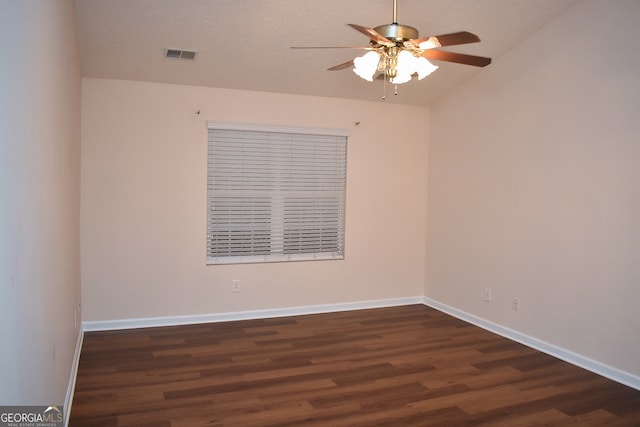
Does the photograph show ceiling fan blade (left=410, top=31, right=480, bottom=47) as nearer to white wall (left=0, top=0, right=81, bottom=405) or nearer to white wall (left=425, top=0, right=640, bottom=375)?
white wall (left=425, top=0, right=640, bottom=375)

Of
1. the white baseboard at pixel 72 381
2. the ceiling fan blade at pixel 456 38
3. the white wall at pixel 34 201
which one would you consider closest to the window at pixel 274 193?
the white baseboard at pixel 72 381

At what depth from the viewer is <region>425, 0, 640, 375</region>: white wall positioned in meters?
3.73

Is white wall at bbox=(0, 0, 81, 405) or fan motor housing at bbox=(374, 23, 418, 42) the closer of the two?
white wall at bbox=(0, 0, 81, 405)

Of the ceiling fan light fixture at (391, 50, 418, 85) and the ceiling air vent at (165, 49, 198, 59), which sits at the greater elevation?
the ceiling air vent at (165, 49, 198, 59)

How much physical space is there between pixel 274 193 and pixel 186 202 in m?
0.92

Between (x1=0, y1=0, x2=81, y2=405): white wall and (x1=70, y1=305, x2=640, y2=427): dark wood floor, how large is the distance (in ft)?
2.27

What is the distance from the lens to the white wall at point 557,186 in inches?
147

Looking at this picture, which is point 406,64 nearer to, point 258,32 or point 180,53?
point 258,32

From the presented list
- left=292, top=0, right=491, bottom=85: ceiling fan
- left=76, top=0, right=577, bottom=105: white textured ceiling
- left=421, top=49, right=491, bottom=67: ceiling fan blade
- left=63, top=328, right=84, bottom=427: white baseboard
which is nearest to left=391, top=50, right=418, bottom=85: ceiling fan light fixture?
left=292, top=0, right=491, bottom=85: ceiling fan

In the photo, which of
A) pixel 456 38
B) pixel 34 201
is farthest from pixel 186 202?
pixel 456 38

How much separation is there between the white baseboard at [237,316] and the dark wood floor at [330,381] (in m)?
0.12

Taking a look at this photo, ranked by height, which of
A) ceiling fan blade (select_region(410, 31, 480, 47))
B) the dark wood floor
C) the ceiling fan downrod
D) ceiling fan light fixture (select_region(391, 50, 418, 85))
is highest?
the ceiling fan downrod

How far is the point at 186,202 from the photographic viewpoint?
195 inches

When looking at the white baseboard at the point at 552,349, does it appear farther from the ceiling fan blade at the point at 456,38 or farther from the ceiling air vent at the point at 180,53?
the ceiling air vent at the point at 180,53
